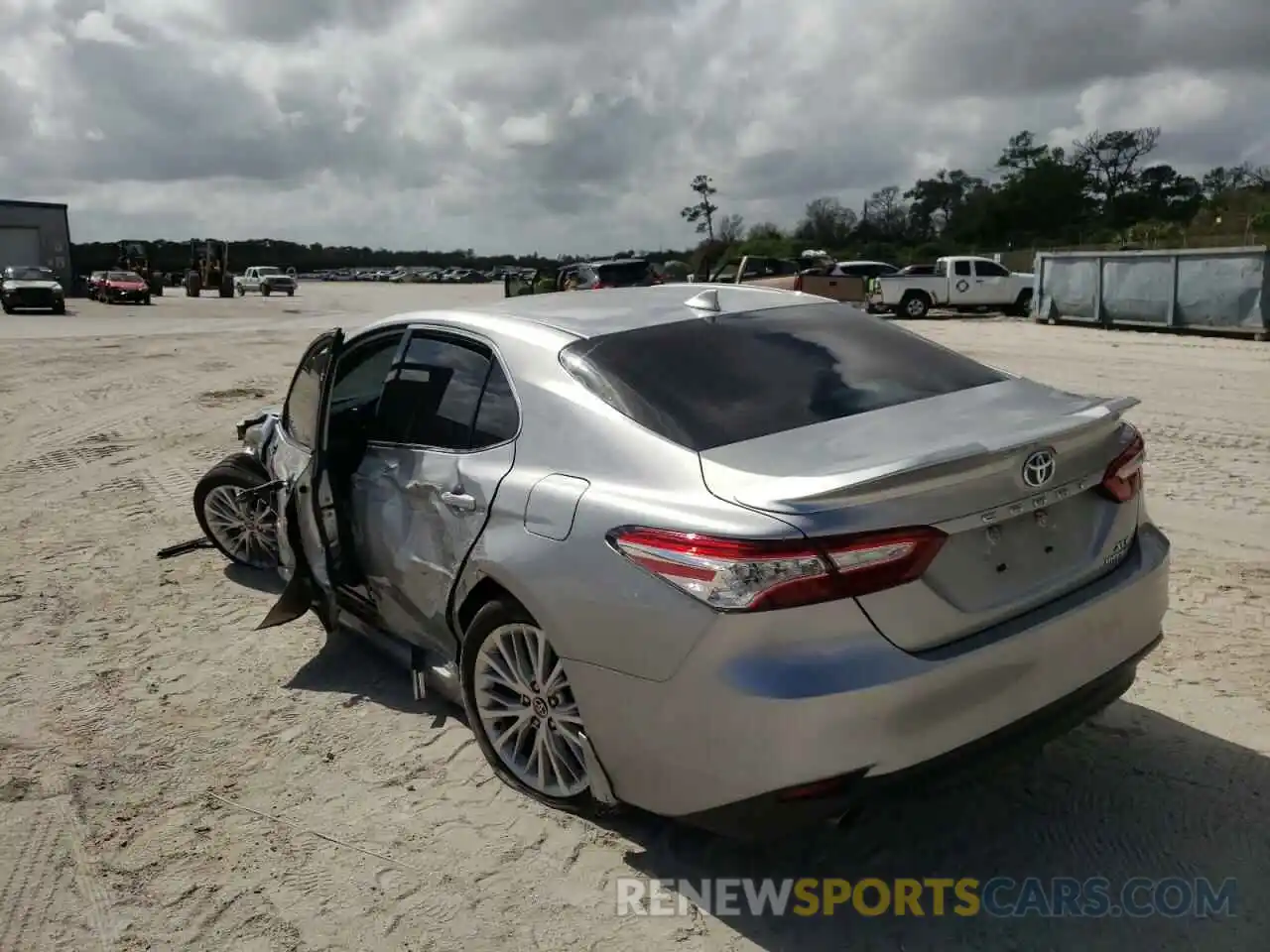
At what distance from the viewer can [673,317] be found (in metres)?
3.79

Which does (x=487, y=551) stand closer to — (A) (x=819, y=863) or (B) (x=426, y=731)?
(B) (x=426, y=731)

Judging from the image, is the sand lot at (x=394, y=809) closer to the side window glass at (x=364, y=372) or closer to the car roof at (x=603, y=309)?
the side window glass at (x=364, y=372)

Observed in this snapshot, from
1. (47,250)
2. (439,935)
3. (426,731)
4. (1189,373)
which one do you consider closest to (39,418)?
(426,731)

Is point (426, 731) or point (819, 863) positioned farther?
point (426, 731)

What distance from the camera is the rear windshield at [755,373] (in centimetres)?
317

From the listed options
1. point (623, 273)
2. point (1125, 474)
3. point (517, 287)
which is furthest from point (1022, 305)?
point (1125, 474)

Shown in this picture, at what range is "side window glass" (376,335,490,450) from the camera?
3805 mm

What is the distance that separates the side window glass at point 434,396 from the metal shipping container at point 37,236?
58.8 metres

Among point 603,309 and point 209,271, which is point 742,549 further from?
point 209,271

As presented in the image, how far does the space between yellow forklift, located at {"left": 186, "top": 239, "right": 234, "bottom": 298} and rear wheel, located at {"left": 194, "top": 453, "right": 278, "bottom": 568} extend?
52.7 m

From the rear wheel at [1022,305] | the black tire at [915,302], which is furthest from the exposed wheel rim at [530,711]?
the rear wheel at [1022,305]

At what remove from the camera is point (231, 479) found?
6.03 m

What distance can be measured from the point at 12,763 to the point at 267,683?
1014 millimetres

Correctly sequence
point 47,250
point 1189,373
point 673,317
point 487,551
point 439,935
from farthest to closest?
1. point 47,250
2. point 1189,373
3. point 673,317
4. point 487,551
5. point 439,935
